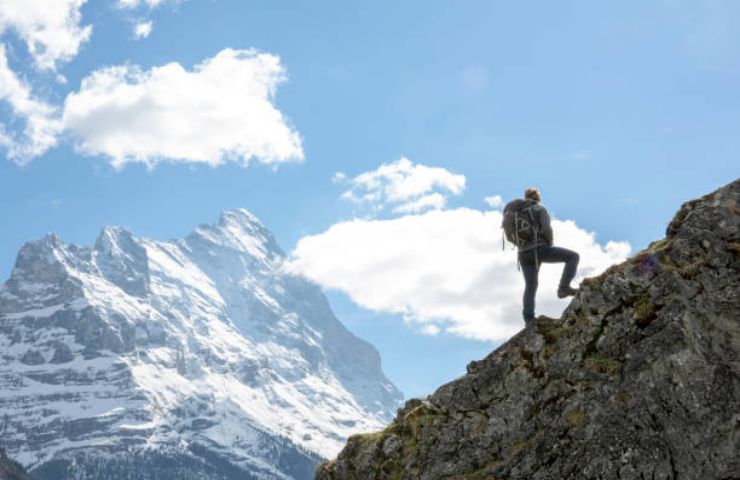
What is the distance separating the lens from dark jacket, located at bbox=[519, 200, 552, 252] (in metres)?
20.3

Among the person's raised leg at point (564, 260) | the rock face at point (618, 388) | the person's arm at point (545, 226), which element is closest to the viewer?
the rock face at point (618, 388)

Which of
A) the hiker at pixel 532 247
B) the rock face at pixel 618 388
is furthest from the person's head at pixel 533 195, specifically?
the rock face at pixel 618 388

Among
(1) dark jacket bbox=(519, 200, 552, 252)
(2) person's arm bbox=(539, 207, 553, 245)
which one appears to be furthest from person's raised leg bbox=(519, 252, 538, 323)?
(2) person's arm bbox=(539, 207, 553, 245)

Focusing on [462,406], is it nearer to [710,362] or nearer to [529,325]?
[529,325]

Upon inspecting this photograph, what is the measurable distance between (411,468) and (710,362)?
7.19m

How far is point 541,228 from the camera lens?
66.6 feet

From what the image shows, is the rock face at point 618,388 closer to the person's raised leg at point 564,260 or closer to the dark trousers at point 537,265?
the dark trousers at point 537,265

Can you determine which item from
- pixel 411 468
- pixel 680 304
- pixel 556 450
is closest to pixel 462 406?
pixel 411 468

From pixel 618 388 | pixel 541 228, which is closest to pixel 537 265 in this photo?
pixel 541 228

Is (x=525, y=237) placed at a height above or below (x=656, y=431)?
above

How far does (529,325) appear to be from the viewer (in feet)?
64.8

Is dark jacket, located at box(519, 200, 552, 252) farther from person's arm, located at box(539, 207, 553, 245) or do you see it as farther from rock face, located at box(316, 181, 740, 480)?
rock face, located at box(316, 181, 740, 480)

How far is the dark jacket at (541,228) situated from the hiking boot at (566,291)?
124 cm

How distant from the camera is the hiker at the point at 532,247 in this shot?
20.3 meters
